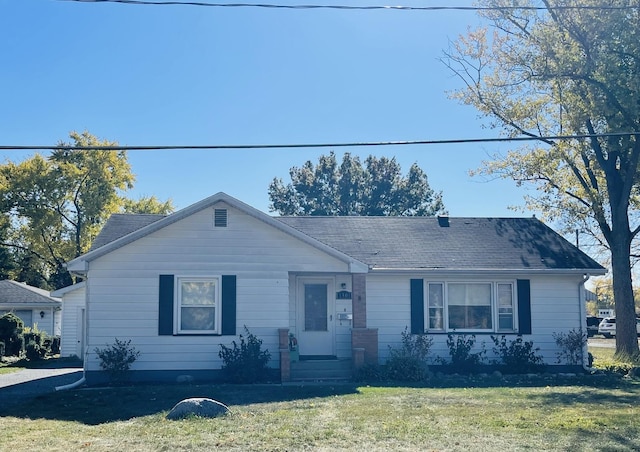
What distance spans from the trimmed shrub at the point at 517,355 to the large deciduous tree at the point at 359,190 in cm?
3208

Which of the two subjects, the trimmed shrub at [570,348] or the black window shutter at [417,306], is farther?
the trimmed shrub at [570,348]

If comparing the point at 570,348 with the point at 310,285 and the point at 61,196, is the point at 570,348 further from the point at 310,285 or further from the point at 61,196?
the point at 61,196

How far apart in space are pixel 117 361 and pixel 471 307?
9.29m

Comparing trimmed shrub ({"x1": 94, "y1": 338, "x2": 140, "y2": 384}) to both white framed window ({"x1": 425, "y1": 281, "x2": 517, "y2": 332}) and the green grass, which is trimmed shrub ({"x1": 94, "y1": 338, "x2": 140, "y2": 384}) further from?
white framed window ({"x1": 425, "y1": 281, "x2": 517, "y2": 332})

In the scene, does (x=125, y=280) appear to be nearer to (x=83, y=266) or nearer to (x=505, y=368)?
(x=83, y=266)

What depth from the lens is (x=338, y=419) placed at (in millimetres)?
11023

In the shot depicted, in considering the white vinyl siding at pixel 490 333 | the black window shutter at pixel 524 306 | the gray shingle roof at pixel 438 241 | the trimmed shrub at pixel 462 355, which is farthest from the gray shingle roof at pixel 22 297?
the black window shutter at pixel 524 306

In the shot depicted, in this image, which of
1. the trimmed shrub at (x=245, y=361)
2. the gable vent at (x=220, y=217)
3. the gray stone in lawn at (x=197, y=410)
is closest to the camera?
the gray stone in lawn at (x=197, y=410)

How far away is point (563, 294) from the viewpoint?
762 inches

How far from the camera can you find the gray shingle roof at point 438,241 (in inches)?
753

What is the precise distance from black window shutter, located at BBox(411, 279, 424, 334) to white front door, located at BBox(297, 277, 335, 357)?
213cm

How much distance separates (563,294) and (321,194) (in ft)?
110

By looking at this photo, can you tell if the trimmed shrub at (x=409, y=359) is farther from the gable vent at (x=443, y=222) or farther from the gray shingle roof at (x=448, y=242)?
the gable vent at (x=443, y=222)

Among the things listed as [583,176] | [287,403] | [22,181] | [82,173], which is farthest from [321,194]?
[287,403]
